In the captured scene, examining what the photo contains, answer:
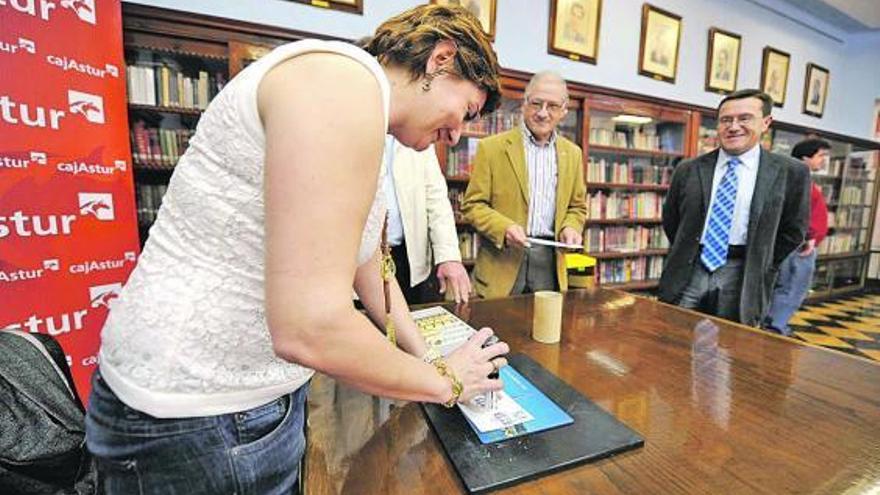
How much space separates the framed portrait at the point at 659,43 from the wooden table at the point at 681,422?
3.47 meters

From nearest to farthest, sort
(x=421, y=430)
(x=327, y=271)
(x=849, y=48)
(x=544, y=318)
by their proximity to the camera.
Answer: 1. (x=327, y=271)
2. (x=421, y=430)
3. (x=544, y=318)
4. (x=849, y=48)

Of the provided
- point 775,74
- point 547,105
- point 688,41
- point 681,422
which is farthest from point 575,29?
point 681,422

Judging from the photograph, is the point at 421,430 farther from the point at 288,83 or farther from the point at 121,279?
the point at 121,279

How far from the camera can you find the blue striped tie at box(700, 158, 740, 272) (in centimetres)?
211

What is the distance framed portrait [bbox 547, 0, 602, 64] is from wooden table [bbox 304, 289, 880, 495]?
2935 millimetres

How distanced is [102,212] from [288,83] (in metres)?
2.08

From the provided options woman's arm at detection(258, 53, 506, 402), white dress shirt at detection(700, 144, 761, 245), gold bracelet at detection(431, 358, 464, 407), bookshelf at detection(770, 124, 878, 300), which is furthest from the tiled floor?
woman's arm at detection(258, 53, 506, 402)

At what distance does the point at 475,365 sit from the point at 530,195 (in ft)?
5.35

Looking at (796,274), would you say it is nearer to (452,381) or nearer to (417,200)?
(417,200)

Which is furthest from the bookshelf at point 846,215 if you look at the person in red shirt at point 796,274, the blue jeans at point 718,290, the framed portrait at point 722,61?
the blue jeans at point 718,290

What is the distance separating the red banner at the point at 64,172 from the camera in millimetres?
1644

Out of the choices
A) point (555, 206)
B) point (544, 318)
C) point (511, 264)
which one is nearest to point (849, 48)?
point (555, 206)

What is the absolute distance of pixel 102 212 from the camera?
1.96 m

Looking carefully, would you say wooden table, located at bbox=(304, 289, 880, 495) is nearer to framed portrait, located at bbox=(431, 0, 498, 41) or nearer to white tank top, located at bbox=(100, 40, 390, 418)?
white tank top, located at bbox=(100, 40, 390, 418)
